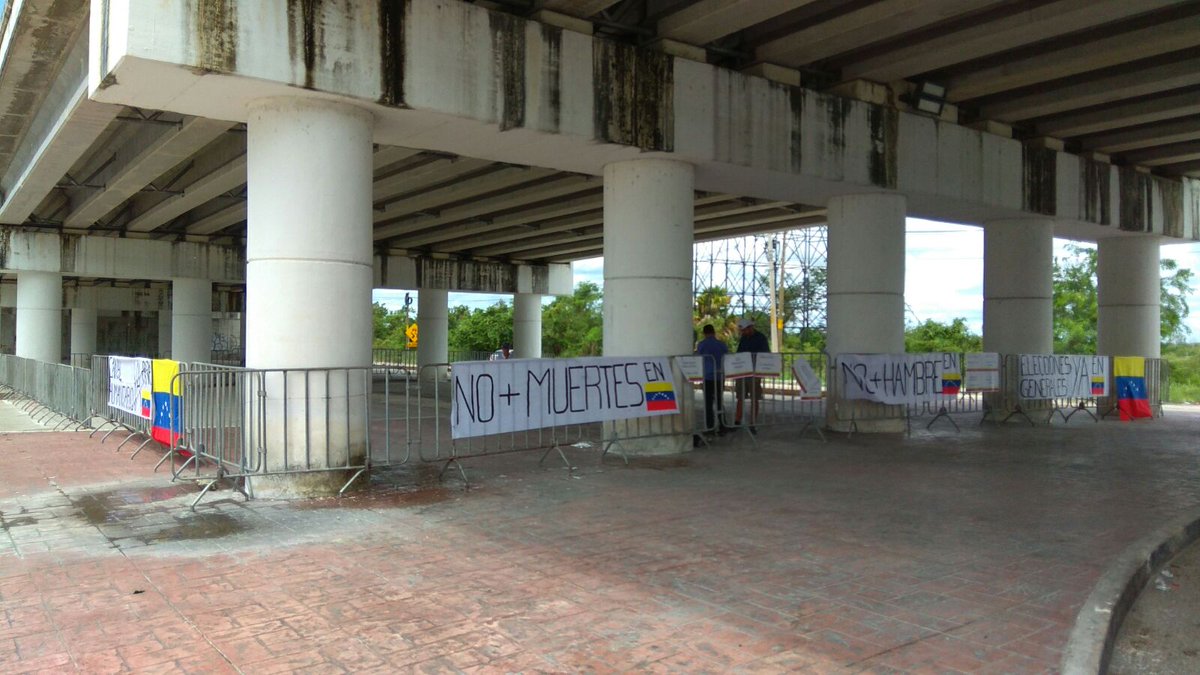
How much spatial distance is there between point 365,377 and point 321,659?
16.5 feet

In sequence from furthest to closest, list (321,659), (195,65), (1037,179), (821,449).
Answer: (1037,179)
(821,449)
(195,65)
(321,659)

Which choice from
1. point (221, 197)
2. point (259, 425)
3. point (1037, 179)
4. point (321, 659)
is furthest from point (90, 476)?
point (1037, 179)

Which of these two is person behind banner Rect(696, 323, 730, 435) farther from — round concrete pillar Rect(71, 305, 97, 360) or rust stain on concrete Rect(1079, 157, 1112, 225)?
round concrete pillar Rect(71, 305, 97, 360)

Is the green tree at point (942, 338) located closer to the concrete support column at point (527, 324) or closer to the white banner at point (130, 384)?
the concrete support column at point (527, 324)

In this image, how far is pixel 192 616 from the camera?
4.98 meters

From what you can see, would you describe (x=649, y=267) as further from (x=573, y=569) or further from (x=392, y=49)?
(x=573, y=569)

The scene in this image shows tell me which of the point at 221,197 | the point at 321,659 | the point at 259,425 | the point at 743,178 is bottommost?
the point at 321,659

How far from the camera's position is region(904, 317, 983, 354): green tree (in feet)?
149

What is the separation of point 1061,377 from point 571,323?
43.5 metres

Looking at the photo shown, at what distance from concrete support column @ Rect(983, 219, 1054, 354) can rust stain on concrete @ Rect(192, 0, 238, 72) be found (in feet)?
48.2

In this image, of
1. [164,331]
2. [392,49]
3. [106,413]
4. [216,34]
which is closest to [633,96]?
[392,49]

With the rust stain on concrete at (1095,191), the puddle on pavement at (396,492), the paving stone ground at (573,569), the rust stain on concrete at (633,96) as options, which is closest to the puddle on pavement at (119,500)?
the paving stone ground at (573,569)

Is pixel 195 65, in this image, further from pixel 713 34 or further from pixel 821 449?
pixel 821 449

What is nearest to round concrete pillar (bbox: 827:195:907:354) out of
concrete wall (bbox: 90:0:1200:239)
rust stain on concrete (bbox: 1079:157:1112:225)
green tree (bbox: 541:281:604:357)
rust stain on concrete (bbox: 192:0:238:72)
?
concrete wall (bbox: 90:0:1200:239)
